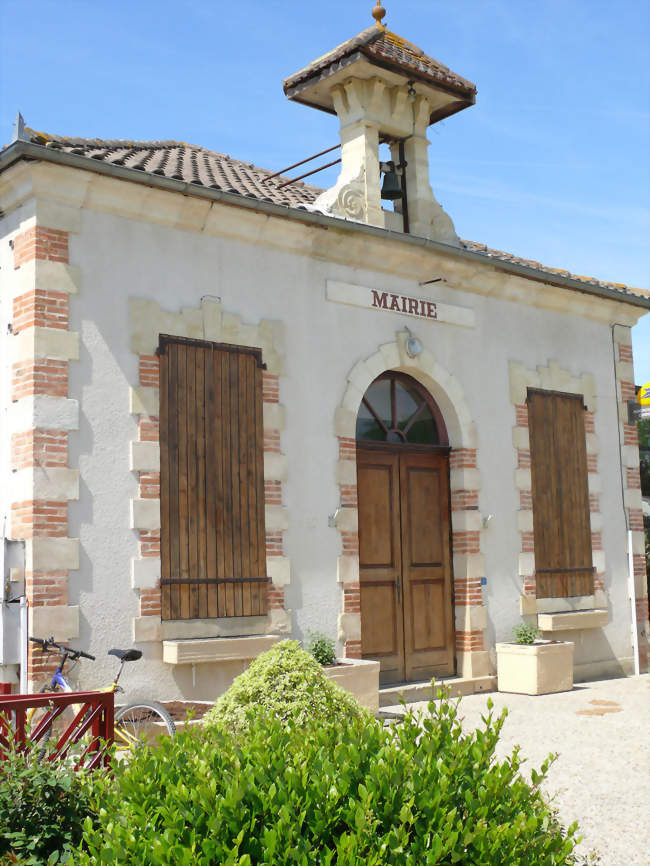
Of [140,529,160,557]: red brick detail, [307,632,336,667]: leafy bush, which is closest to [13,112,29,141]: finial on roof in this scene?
[140,529,160,557]: red brick detail

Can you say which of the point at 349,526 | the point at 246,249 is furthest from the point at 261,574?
the point at 246,249

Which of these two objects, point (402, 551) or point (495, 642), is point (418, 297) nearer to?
point (402, 551)

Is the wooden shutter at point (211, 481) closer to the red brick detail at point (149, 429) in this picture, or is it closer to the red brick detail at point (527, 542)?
the red brick detail at point (149, 429)

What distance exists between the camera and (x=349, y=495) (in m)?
9.55

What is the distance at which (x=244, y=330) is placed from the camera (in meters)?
8.94

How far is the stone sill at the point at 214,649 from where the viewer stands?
7879 millimetres

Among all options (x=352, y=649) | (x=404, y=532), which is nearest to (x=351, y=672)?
(x=352, y=649)

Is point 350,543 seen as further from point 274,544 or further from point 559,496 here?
point 559,496

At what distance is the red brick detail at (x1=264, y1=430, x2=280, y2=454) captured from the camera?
29.4 feet

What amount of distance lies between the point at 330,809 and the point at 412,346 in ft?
25.4

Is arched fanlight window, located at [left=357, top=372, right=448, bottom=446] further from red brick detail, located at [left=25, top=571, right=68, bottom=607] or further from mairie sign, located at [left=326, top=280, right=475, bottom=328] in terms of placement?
red brick detail, located at [left=25, top=571, right=68, bottom=607]

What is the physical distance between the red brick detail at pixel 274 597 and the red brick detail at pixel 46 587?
1.99m

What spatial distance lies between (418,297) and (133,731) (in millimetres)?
5664

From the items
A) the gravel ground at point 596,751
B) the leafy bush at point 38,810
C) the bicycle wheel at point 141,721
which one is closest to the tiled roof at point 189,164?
the bicycle wheel at point 141,721
